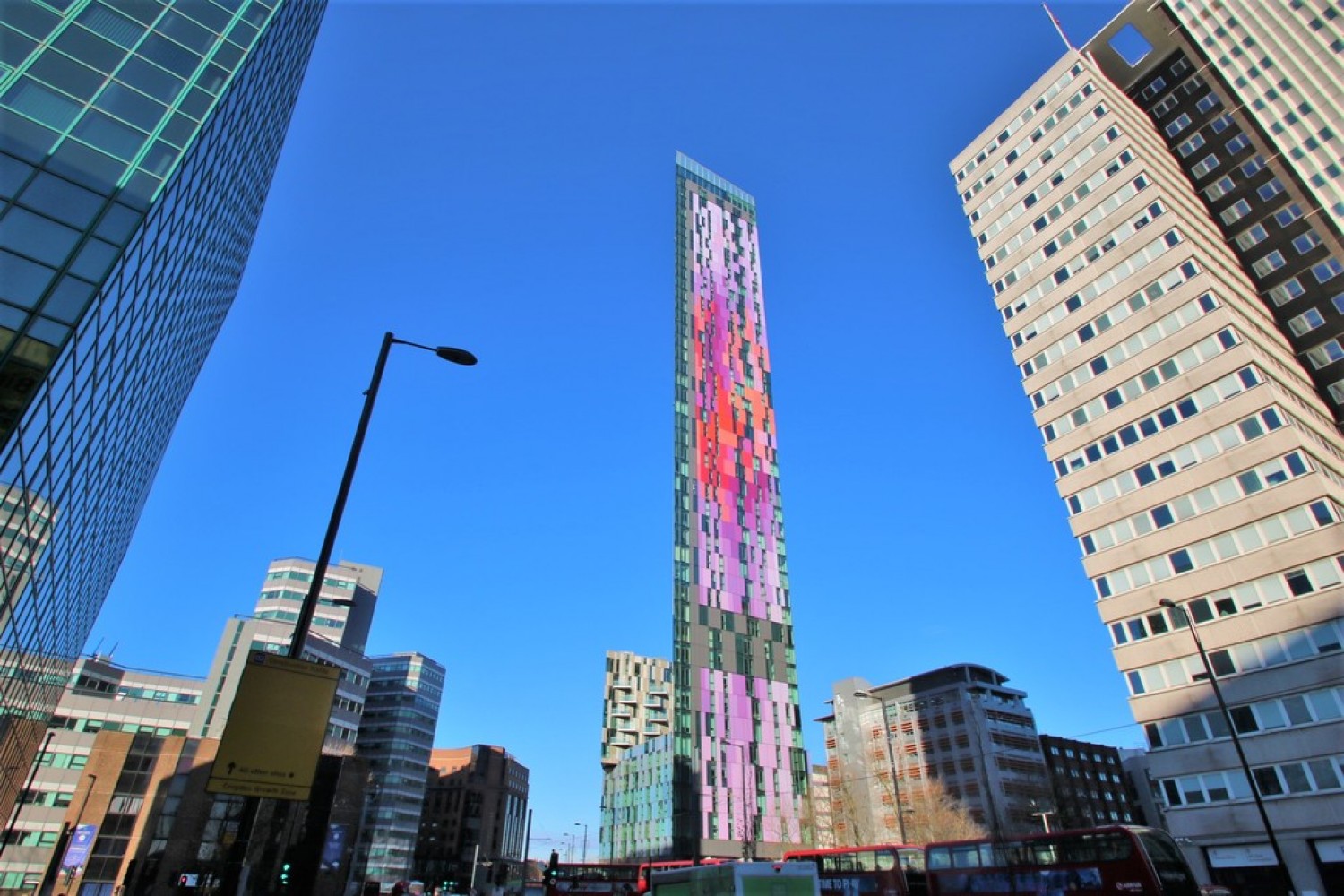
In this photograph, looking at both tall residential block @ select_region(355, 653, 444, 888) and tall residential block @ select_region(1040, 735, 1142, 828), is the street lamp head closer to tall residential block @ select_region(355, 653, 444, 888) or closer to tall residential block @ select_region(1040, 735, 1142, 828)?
tall residential block @ select_region(1040, 735, 1142, 828)

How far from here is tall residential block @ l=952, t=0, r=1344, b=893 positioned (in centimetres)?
3575

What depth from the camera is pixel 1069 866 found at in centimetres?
2370

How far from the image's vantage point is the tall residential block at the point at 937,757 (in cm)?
8162

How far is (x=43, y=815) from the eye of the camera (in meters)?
63.7

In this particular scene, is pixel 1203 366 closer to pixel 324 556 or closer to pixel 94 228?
pixel 324 556

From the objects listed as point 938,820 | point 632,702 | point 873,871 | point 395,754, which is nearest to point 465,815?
point 395,754

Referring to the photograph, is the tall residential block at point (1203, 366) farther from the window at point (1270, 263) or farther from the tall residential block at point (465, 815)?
the tall residential block at point (465, 815)

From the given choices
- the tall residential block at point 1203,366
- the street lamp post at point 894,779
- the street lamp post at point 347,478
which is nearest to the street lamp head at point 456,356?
the street lamp post at point 347,478

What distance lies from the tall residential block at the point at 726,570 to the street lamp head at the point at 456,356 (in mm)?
64367

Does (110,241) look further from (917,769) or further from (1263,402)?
(917,769)

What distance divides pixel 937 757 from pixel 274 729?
330 ft

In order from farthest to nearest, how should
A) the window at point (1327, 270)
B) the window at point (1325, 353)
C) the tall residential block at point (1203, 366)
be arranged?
1. the window at point (1327, 270)
2. the window at point (1325, 353)
3. the tall residential block at point (1203, 366)

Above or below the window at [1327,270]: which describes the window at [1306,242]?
above

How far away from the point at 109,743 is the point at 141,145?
6245 centimetres
